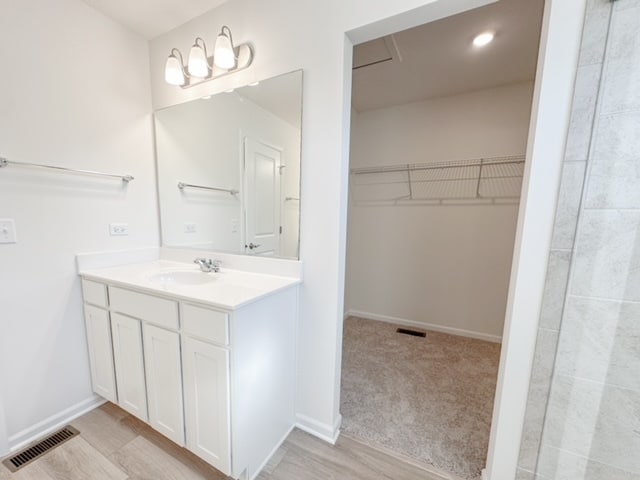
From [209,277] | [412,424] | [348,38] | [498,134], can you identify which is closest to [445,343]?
[412,424]

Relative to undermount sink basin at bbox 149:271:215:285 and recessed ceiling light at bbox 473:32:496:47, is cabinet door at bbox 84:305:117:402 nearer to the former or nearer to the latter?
undermount sink basin at bbox 149:271:215:285

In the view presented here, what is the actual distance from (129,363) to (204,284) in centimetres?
63

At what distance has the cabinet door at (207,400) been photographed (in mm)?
1095

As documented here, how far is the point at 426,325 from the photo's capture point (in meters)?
2.90

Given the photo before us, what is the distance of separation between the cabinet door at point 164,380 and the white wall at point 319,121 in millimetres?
647

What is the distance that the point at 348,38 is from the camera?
1.27 m

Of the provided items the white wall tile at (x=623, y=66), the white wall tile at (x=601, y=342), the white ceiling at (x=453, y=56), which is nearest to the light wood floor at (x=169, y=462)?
the white wall tile at (x=601, y=342)

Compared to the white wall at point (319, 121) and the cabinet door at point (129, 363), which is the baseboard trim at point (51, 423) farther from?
the white wall at point (319, 121)

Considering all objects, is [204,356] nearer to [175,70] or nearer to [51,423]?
[51,423]

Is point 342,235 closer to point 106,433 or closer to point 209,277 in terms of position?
point 209,277

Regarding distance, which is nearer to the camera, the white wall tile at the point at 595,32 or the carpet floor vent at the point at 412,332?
the white wall tile at the point at 595,32

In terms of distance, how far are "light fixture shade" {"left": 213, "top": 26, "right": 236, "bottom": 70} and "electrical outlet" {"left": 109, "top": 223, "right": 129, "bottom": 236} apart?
1.26 metres

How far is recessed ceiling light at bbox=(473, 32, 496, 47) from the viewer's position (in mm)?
1687

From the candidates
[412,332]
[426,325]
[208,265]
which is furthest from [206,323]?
[426,325]
